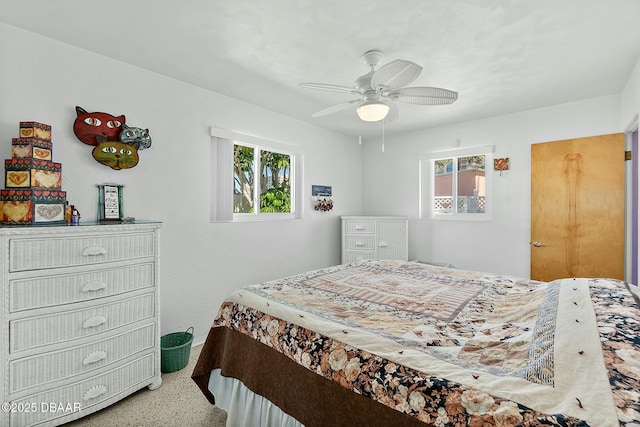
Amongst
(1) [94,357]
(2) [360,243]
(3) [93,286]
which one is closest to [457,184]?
(2) [360,243]

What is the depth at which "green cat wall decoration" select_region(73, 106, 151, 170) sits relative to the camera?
2150 mm

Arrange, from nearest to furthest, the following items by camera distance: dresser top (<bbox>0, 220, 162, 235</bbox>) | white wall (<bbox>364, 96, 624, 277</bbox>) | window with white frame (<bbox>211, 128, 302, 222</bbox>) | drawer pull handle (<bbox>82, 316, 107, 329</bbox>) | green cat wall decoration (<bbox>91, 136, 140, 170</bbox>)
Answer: dresser top (<bbox>0, 220, 162, 235</bbox>) → drawer pull handle (<bbox>82, 316, 107, 329</bbox>) → green cat wall decoration (<bbox>91, 136, 140, 170</bbox>) → window with white frame (<bbox>211, 128, 302, 222</bbox>) → white wall (<bbox>364, 96, 624, 277</bbox>)

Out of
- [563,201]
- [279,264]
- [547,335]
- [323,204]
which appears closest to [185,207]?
[279,264]

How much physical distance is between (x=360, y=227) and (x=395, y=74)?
2.71m

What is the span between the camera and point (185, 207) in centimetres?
275

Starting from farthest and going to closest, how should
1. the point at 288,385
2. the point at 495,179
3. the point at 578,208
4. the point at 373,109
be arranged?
the point at 495,179, the point at 578,208, the point at 373,109, the point at 288,385

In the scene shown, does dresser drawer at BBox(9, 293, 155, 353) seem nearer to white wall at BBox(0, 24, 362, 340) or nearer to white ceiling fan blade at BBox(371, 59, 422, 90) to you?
white wall at BBox(0, 24, 362, 340)

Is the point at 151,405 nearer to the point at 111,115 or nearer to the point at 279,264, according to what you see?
the point at 279,264

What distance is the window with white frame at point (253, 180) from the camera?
9.87ft

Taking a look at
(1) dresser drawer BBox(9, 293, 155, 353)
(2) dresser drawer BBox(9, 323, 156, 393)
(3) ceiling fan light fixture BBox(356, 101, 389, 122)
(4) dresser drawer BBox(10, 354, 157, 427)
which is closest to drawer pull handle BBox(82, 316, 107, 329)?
(1) dresser drawer BBox(9, 293, 155, 353)

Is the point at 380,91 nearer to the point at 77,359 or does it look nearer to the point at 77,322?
the point at 77,322

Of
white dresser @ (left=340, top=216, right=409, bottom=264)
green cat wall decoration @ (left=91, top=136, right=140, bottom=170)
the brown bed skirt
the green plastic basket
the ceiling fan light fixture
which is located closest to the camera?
the brown bed skirt

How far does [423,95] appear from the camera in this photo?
2.01m

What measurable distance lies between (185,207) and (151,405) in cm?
157
